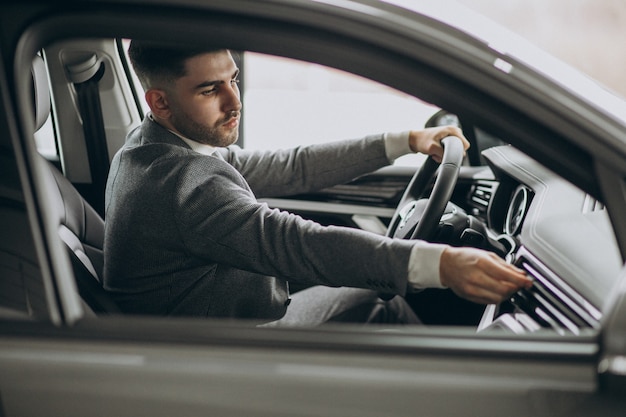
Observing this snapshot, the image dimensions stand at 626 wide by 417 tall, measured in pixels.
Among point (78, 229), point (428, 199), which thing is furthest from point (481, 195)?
point (78, 229)

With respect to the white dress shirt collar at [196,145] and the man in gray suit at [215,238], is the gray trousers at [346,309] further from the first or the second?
the white dress shirt collar at [196,145]

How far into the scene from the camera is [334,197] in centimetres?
265

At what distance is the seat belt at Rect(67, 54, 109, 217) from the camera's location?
100 inches

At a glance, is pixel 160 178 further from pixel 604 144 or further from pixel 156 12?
pixel 604 144

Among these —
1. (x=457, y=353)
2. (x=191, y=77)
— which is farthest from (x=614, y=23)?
(x=457, y=353)

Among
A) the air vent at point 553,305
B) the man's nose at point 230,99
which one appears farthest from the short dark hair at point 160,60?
the air vent at point 553,305

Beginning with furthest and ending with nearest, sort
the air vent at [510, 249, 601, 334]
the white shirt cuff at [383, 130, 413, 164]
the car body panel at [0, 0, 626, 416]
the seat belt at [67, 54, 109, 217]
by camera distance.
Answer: the seat belt at [67, 54, 109, 217] < the white shirt cuff at [383, 130, 413, 164] < the air vent at [510, 249, 601, 334] < the car body panel at [0, 0, 626, 416]

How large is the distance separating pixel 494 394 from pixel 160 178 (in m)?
0.91

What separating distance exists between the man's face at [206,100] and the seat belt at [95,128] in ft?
3.35

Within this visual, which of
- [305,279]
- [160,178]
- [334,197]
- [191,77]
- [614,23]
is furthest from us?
[614,23]

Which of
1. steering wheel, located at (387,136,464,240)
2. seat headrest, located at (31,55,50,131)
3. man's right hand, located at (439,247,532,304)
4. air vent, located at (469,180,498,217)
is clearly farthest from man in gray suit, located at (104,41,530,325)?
air vent, located at (469,180,498,217)

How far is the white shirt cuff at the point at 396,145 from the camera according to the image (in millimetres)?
1925

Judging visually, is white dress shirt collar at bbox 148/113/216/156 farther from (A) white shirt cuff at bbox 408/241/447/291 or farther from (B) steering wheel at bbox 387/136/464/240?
(A) white shirt cuff at bbox 408/241/447/291

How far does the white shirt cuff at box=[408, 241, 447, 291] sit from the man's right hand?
0.09 feet
